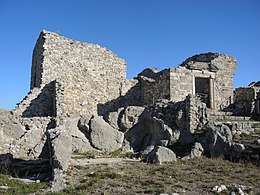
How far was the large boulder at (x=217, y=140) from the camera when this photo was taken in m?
14.0

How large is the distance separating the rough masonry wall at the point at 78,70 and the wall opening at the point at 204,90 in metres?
6.66

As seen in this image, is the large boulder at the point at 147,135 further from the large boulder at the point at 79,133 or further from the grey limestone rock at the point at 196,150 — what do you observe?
the large boulder at the point at 79,133

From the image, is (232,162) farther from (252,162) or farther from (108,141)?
(108,141)

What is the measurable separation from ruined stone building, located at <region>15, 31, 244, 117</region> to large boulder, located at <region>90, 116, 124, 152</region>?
2704 millimetres

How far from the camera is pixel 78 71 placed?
21.9m

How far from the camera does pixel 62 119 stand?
16.8 metres

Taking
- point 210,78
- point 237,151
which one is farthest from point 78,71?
point 237,151

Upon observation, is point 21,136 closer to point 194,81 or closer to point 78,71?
point 78,71

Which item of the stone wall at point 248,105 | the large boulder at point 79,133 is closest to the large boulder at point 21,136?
the large boulder at point 79,133

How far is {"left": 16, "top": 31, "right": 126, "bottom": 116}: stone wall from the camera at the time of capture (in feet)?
67.3

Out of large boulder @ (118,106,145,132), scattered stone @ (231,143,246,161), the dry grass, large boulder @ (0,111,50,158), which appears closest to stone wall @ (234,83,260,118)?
scattered stone @ (231,143,246,161)

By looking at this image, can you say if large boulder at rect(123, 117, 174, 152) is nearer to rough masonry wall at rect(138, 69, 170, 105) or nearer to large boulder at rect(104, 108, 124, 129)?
large boulder at rect(104, 108, 124, 129)

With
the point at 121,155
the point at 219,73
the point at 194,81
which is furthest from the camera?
the point at 219,73

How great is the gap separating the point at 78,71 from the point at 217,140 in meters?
11.9
